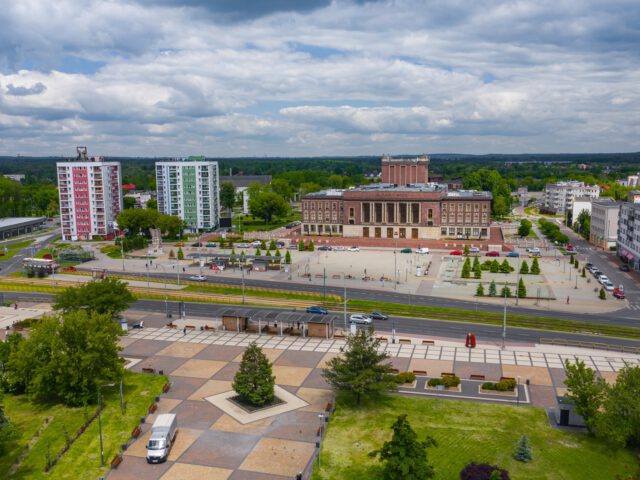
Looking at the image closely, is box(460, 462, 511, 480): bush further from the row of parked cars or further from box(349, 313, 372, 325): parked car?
the row of parked cars

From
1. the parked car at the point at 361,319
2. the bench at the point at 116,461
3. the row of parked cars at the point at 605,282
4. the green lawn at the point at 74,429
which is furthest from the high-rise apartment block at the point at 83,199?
the bench at the point at 116,461

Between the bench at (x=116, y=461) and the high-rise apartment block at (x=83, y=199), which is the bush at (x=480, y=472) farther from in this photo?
the high-rise apartment block at (x=83, y=199)

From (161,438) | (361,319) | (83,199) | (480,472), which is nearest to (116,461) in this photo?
(161,438)

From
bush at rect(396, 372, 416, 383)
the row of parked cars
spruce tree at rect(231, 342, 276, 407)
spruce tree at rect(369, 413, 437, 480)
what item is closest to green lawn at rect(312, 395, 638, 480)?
bush at rect(396, 372, 416, 383)

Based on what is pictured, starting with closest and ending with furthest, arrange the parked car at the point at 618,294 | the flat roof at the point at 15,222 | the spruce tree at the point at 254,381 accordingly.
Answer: the spruce tree at the point at 254,381 < the parked car at the point at 618,294 < the flat roof at the point at 15,222

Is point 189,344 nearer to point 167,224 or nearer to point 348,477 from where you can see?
point 348,477

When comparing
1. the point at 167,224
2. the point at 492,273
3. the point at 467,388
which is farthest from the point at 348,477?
the point at 167,224

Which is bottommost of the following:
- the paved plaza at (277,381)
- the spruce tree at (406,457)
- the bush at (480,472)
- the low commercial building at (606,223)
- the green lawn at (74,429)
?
the green lawn at (74,429)
